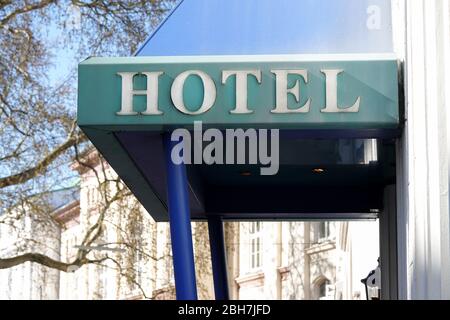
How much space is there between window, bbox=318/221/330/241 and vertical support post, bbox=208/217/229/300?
26843mm

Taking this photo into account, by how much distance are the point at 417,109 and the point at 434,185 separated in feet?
1.91

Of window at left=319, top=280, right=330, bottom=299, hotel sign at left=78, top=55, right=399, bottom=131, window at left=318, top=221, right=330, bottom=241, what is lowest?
hotel sign at left=78, top=55, right=399, bottom=131

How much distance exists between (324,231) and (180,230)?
3185 centimetres

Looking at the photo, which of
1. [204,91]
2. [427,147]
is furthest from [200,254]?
[427,147]

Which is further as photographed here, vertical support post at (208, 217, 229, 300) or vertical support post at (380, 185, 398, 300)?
vertical support post at (208, 217, 229, 300)

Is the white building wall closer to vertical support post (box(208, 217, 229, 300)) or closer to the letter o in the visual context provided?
the letter o

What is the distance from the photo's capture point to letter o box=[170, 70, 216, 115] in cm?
875

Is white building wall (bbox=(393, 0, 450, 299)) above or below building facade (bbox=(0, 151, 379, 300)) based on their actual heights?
below

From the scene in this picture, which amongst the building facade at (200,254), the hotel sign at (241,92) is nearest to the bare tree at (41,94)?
the building facade at (200,254)

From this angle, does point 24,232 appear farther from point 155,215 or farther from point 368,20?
point 368,20

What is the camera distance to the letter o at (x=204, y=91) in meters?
8.75

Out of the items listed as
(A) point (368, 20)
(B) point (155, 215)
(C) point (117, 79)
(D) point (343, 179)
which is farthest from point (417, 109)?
(B) point (155, 215)

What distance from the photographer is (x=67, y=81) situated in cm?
2728

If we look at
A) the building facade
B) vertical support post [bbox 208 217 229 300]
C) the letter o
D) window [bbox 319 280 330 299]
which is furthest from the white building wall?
window [bbox 319 280 330 299]
